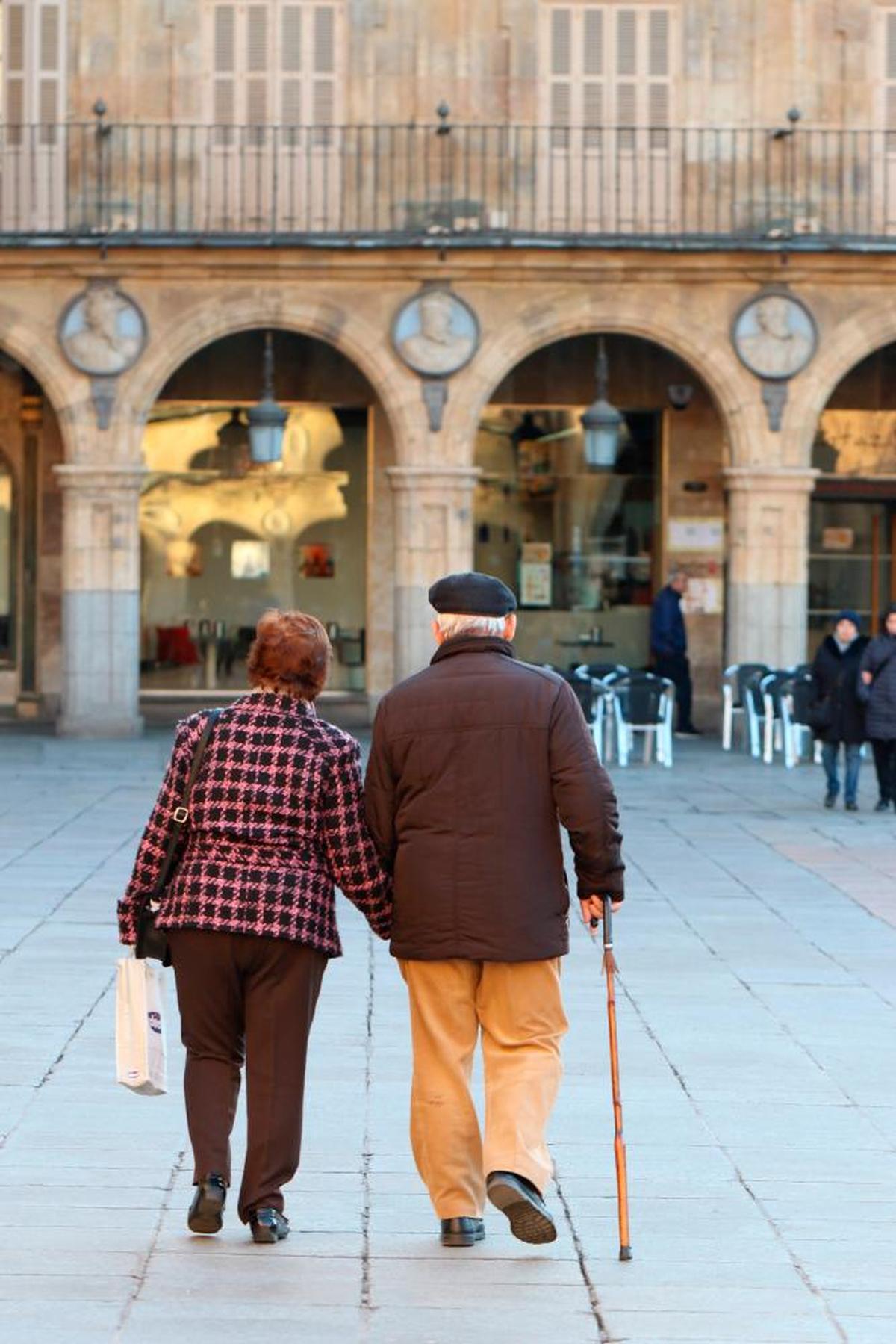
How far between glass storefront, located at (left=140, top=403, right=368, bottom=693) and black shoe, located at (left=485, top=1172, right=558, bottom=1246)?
22.3 meters

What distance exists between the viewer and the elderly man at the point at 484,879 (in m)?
6.30

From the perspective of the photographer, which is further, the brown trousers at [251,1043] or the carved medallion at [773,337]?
the carved medallion at [773,337]

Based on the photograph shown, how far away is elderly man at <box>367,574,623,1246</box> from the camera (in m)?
6.30

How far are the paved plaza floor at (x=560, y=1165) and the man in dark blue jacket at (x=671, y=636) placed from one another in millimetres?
12887

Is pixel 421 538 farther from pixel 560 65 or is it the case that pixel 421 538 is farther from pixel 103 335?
pixel 560 65

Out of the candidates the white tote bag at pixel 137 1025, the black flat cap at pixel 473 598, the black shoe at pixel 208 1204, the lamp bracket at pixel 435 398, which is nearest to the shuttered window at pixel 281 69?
the lamp bracket at pixel 435 398

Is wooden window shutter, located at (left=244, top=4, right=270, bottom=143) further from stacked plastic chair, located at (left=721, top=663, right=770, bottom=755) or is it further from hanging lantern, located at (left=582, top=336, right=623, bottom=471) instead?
stacked plastic chair, located at (left=721, top=663, right=770, bottom=755)

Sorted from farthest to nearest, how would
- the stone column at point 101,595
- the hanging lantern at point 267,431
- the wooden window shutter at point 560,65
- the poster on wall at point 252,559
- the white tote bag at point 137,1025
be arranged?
the poster on wall at point 252,559
the wooden window shutter at point 560,65
the stone column at point 101,595
the hanging lantern at point 267,431
the white tote bag at point 137,1025

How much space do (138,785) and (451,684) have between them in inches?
571

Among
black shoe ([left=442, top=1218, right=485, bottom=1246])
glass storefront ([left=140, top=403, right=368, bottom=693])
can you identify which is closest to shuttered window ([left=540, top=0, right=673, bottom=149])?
glass storefront ([left=140, top=403, right=368, bottom=693])

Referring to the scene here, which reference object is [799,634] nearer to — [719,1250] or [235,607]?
[235,607]

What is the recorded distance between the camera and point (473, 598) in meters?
6.49

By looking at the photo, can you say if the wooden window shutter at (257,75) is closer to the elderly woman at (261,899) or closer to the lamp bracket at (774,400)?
the lamp bracket at (774,400)

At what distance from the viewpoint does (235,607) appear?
28750 millimetres
